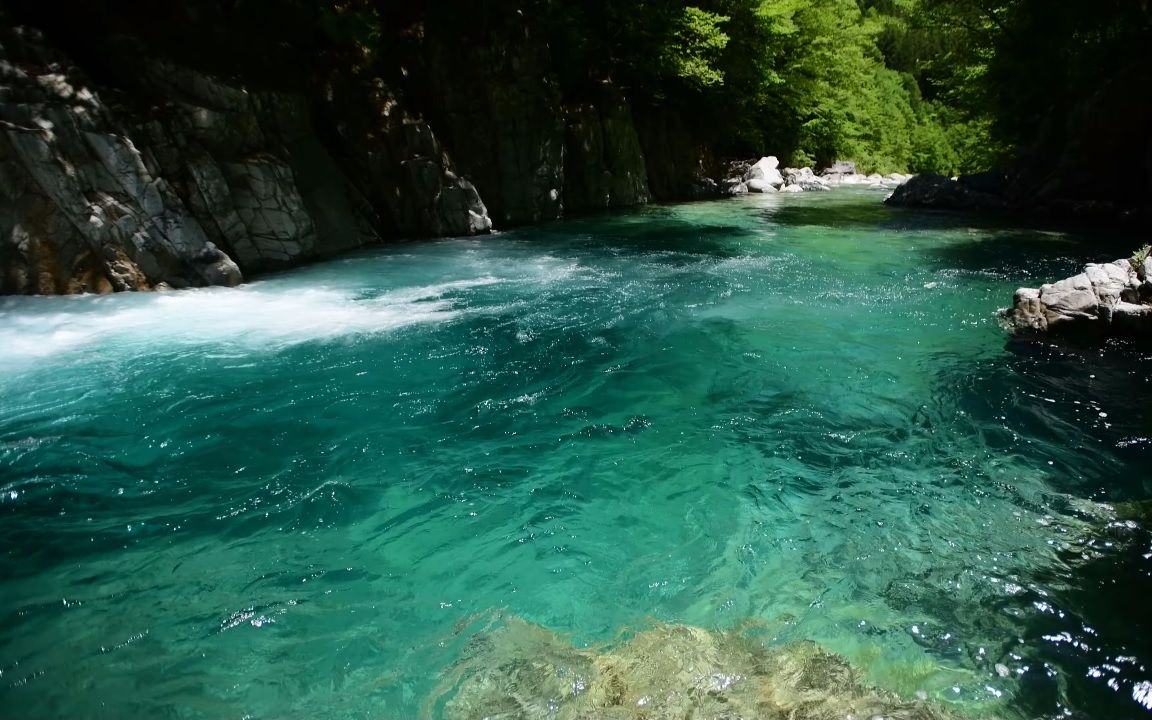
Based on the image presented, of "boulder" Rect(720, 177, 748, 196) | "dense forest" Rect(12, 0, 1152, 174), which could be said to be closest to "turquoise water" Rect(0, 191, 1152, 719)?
"dense forest" Rect(12, 0, 1152, 174)

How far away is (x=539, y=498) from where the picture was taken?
15.4 ft

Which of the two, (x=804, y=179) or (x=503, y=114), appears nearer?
(x=503, y=114)

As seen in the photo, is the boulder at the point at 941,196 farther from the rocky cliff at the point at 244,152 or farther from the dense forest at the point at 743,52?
the rocky cliff at the point at 244,152

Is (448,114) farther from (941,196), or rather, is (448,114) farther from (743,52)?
(941,196)

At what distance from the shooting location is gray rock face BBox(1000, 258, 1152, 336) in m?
7.75

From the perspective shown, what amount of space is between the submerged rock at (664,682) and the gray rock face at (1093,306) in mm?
6825

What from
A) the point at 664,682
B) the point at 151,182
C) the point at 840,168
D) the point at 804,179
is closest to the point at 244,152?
the point at 151,182

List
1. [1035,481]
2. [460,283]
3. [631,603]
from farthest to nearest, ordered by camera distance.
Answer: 1. [460,283]
2. [1035,481]
3. [631,603]

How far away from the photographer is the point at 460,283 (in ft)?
37.1

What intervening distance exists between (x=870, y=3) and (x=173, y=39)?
174 feet

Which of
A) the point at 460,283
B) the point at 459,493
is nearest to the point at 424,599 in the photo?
the point at 459,493

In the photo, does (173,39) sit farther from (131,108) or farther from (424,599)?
(424,599)

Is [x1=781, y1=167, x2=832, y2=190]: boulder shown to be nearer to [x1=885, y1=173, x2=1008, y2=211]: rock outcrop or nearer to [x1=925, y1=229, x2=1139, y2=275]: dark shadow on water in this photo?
[x1=885, y1=173, x2=1008, y2=211]: rock outcrop

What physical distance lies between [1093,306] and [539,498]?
7.30 m
